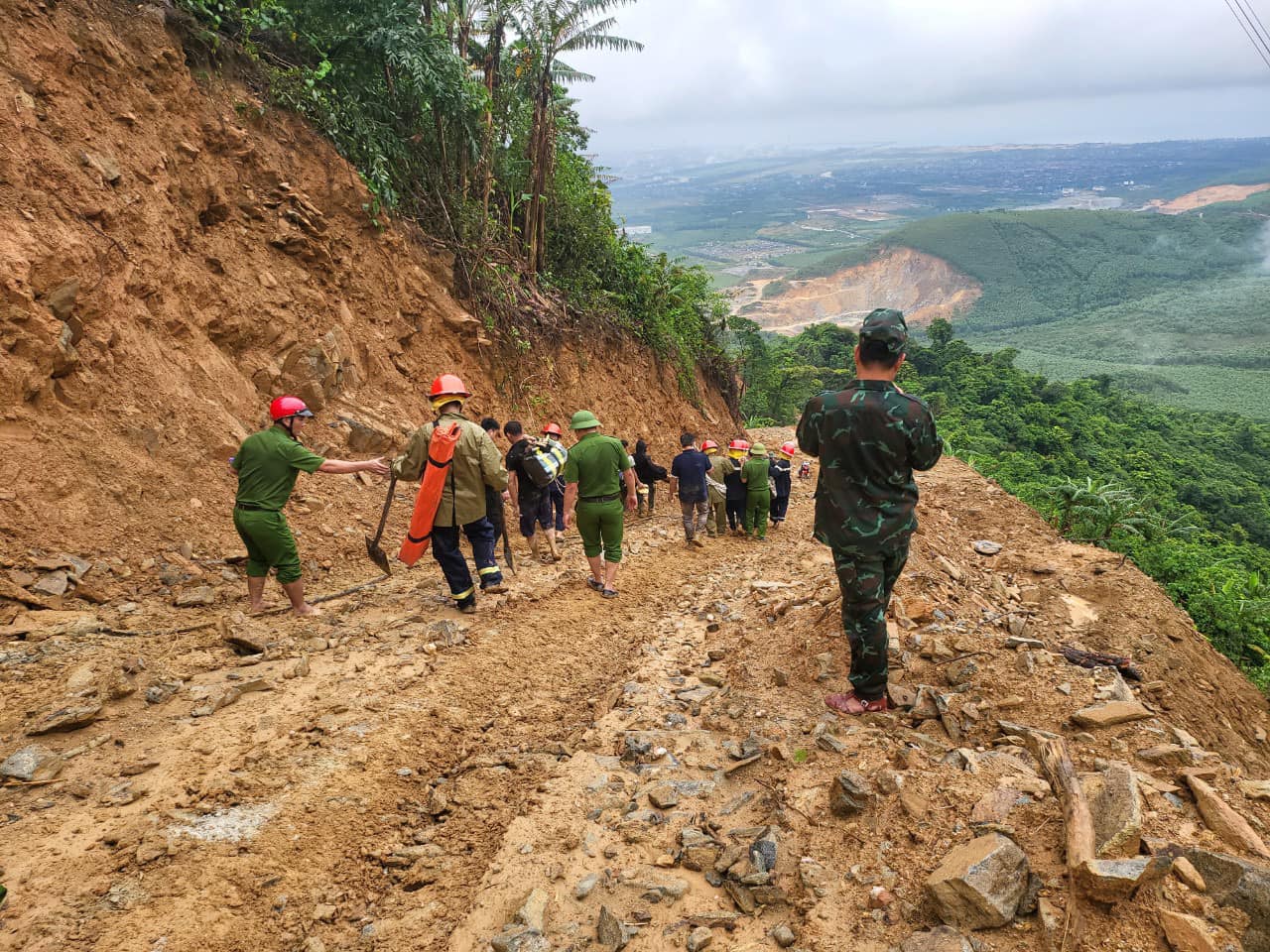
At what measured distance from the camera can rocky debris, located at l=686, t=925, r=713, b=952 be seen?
2242 millimetres

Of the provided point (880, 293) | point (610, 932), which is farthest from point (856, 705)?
point (880, 293)

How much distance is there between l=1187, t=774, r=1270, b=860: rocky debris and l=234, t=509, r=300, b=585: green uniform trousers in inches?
208

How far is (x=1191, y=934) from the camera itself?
6.03ft

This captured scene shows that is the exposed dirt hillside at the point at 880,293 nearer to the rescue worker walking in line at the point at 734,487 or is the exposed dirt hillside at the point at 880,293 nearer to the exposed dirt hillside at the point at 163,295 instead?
the rescue worker walking in line at the point at 734,487

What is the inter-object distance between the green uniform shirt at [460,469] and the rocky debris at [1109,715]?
4.13 meters

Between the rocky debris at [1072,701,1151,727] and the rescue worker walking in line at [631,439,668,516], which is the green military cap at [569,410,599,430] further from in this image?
the rocky debris at [1072,701,1151,727]

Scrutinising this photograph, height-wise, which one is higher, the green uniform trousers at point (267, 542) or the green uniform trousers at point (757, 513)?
the green uniform trousers at point (267, 542)

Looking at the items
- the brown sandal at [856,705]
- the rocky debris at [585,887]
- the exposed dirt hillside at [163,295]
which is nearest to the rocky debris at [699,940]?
the rocky debris at [585,887]

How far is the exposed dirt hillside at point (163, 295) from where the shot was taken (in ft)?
17.0

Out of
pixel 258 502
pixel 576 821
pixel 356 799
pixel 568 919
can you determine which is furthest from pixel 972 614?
pixel 258 502

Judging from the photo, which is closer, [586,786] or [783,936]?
[783,936]

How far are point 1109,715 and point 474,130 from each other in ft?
35.4

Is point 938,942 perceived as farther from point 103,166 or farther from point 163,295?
point 103,166

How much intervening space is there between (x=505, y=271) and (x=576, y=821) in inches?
386
